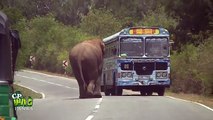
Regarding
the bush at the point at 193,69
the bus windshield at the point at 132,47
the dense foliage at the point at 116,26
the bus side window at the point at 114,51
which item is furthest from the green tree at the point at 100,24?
the bus windshield at the point at 132,47

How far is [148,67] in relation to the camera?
31.6 m

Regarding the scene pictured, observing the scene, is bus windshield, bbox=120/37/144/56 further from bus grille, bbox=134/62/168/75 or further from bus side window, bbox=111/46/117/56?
bus side window, bbox=111/46/117/56

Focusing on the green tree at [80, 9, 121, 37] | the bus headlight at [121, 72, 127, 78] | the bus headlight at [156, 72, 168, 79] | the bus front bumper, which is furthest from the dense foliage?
the bus headlight at [121, 72, 127, 78]

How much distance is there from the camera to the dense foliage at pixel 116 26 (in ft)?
119

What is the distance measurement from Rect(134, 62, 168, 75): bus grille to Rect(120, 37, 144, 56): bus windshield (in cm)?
65

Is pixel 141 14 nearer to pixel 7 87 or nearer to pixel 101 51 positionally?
pixel 101 51

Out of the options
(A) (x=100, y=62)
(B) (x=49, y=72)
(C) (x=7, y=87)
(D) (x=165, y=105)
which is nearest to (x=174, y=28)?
(A) (x=100, y=62)

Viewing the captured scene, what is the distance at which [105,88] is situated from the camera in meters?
35.8

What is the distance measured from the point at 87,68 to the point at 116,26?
3712 cm

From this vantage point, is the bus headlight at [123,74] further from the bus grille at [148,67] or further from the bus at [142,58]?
the bus grille at [148,67]

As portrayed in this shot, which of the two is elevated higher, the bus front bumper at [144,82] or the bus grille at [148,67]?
the bus grille at [148,67]

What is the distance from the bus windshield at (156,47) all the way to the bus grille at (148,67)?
517 millimetres

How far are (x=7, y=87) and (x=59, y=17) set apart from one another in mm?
86127

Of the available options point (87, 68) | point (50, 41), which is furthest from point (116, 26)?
point (87, 68)
